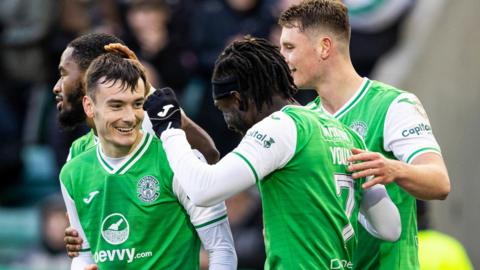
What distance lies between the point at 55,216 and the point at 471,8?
14.9 ft

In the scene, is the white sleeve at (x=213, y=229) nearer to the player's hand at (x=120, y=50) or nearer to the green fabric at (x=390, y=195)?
the player's hand at (x=120, y=50)

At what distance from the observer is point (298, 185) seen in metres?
5.03

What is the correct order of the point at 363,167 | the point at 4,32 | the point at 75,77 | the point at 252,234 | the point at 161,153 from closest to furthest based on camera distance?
the point at 363,167 → the point at 161,153 → the point at 75,77 → the point at 252,234 → the point at 4,32

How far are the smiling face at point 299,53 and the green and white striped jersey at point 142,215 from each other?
770 mm

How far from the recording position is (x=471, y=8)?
10.6 meters

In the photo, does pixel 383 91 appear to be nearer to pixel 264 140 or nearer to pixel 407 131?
pixel 407 131

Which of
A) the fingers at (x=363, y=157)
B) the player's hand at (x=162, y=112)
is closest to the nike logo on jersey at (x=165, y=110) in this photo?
the player's hand at (x=162, y=112)

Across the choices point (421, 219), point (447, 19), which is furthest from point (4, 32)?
point (421, 219)

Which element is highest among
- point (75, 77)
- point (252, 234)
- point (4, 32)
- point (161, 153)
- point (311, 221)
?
point (4, 32)

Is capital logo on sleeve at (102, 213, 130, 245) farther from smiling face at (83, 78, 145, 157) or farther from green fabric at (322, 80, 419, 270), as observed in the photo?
green fabric at (322, 80, 419, 270)

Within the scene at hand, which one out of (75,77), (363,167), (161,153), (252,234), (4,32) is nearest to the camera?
(363,167)

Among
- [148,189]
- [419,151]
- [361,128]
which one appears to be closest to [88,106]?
[148,189]

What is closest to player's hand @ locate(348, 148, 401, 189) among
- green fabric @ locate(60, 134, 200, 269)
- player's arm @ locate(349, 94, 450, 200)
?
player's arm @ locate(349, 94, 450, 200)

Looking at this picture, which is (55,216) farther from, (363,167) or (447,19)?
(363,167)
